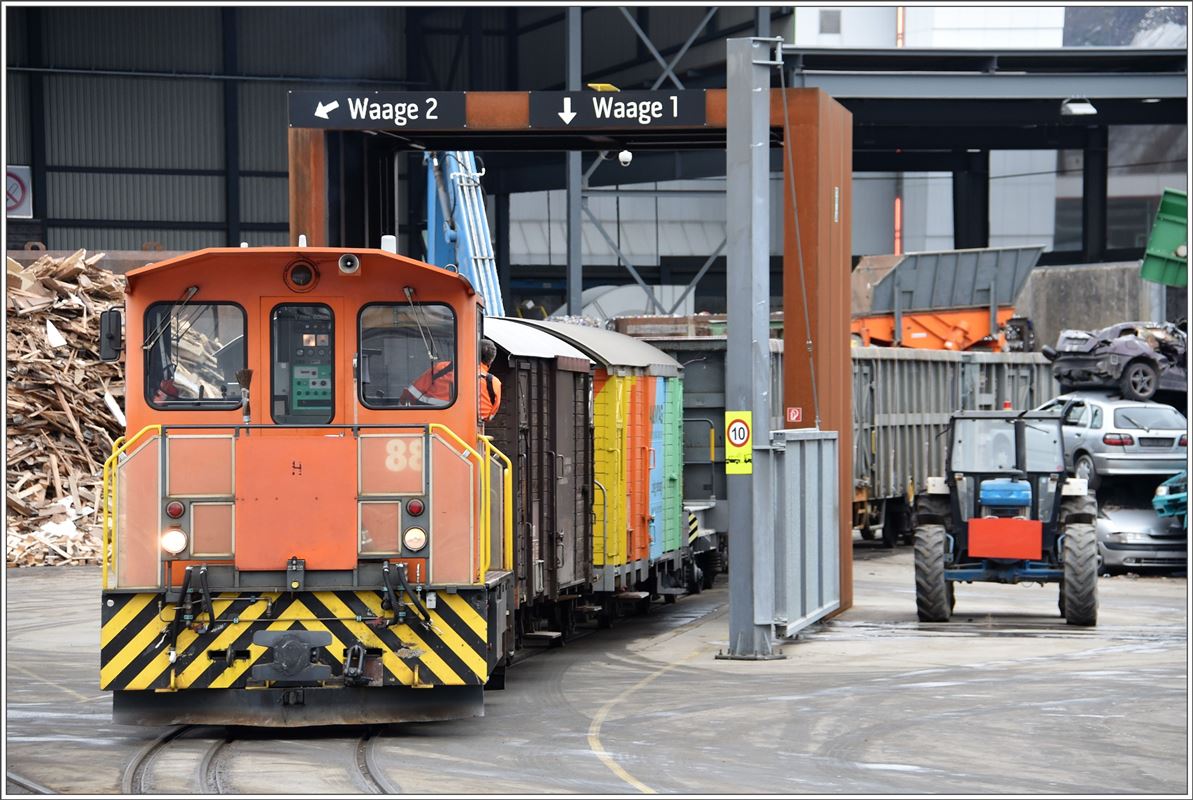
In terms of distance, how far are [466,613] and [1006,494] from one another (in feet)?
30.0

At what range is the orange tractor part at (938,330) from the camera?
34.2 m

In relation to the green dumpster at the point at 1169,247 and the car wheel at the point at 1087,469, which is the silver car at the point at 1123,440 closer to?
the car wheel at the point at 1087,469

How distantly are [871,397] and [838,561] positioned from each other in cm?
828

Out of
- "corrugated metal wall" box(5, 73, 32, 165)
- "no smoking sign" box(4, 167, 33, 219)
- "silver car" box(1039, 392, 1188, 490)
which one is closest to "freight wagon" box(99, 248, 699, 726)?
"silver car" box(1039, 392, 1188, 490)

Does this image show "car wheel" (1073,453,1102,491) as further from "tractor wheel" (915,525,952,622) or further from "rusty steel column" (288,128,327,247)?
"rusty steel column" (288,128,327,247)

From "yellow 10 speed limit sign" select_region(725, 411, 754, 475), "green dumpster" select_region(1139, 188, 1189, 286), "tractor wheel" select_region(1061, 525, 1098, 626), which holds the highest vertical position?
"green dumpster" select_region(1139, 188, 1189, 286)

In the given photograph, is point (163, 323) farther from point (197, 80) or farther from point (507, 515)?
point (197, 80)

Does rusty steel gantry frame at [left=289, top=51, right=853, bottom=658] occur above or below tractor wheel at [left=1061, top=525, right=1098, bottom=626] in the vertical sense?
above

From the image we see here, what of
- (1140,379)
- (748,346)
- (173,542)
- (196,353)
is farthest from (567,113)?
(1140,379)

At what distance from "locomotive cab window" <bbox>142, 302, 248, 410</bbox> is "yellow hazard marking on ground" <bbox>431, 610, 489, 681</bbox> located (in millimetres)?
2121

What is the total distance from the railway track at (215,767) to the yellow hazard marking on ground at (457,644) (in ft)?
2.74

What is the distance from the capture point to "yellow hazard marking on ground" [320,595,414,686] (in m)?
11.3

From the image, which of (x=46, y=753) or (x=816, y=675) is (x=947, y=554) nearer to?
(x=816, y=675)

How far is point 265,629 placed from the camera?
11250mm
